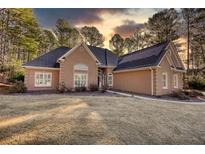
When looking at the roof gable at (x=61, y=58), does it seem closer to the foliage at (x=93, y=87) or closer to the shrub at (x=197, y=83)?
Result: the foliage at (x=93, y=87)

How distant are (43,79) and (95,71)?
5189 millimetres

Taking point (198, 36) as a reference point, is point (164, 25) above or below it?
above

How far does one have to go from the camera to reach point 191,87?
1955cm

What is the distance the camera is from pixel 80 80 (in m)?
15.7

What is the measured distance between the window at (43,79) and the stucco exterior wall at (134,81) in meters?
7.34

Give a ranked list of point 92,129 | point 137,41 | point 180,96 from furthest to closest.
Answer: point 137,41
point 180,96
point 92,129

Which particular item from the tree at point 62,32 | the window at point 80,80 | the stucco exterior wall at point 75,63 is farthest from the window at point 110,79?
the tree at point 62,32

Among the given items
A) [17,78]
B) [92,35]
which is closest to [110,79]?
[17,78]

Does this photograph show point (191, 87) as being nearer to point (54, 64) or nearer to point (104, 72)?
point (104, 72)

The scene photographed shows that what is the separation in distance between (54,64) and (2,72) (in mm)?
10119

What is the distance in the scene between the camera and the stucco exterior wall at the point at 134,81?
14.2m

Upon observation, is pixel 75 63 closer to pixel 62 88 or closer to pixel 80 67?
pixel 80 67

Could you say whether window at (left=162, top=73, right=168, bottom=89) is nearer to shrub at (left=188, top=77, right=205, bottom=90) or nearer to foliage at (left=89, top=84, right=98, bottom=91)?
foliage at (left=89, top=84, right=98, bottom=91)
